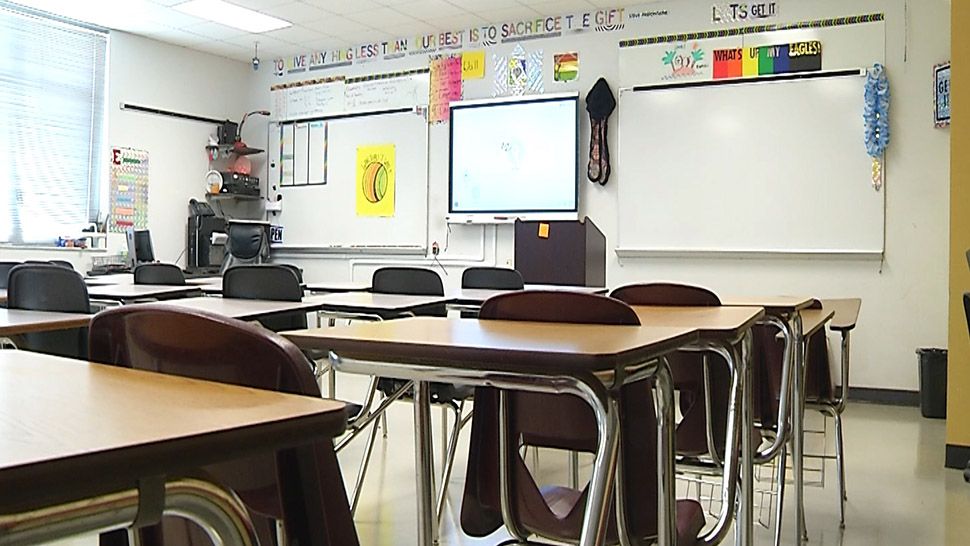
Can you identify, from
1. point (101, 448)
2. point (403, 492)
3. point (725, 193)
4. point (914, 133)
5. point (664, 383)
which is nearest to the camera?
point (101, 448)

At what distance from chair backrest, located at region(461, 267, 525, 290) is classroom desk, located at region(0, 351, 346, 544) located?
3254 millimetres

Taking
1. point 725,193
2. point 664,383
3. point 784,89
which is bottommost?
point 664,383

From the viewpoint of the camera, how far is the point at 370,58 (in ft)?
24.5

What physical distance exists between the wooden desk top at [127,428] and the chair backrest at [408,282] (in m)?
2.80

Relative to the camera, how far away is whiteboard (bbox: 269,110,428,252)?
23.5 feet

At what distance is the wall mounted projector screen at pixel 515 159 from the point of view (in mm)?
6391

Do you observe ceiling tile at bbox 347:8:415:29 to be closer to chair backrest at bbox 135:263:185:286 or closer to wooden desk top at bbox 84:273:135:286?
wooden desk top at bbox 84:273:135:286

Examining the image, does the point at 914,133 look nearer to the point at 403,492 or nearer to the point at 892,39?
the point at 892,39

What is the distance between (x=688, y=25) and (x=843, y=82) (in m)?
1.17

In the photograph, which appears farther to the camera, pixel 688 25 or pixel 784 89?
pixel 688 25

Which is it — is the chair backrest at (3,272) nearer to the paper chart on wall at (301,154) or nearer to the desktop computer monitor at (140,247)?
the desktop computer monitor at (140,247)

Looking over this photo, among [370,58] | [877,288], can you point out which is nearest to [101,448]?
[877,288]

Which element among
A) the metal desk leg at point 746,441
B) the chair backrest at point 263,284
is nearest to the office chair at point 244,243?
the chair backrest at point 263,284

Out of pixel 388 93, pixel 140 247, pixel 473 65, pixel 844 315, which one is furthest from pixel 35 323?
pixel 388 93
